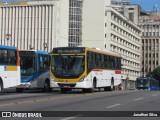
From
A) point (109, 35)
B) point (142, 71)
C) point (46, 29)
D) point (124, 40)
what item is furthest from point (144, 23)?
point (46, 29)

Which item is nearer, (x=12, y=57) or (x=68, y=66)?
(x=12, y=57)

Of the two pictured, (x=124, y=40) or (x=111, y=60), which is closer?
(x=111, y=60)

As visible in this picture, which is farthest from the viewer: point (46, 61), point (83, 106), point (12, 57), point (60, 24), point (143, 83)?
point (60, 24)

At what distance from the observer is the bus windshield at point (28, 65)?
105 ft

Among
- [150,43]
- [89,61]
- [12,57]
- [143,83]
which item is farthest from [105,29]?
[12,57]

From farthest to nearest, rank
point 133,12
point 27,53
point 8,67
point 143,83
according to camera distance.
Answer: point 133,12
point 143,83
point 27,53
point 8,67

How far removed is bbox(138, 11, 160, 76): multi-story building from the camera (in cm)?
17938

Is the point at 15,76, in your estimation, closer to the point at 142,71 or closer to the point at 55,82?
the point at 55,82

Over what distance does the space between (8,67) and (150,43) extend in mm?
159108

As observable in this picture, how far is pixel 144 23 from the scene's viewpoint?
17938 centimetres

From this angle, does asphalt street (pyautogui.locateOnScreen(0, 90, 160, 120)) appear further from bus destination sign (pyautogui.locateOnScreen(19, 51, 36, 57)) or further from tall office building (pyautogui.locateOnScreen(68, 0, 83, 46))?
tall office building (pyautogui.locateOnScreen(68, 0, 83, 46))

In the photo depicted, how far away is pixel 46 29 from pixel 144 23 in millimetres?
63250

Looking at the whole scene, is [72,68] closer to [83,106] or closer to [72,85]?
[72,85]

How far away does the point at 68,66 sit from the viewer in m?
30.2
